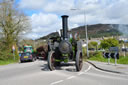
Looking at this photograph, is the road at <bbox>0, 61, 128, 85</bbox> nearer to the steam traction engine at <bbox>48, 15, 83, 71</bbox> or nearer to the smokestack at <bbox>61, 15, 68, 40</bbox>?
the steam traction engine at <bbox>48, 15, 83, 71</bbox>

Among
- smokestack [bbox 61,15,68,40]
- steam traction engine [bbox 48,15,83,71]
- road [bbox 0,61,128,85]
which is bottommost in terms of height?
road [bbox 0,61,128,85]

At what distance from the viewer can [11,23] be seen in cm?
3234

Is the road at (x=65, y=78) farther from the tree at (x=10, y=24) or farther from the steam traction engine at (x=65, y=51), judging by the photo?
the tree at (x=10, y=24)

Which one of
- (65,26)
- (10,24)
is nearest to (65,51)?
(65,26)

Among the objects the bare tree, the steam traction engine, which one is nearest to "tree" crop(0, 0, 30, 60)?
the bare tree

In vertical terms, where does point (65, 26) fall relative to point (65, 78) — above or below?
above

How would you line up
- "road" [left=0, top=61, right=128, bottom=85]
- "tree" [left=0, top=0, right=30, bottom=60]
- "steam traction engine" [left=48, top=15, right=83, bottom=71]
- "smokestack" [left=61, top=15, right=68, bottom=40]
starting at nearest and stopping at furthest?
1. "road" [left=0, top=61, right=128, bottom=85]
2. "steam traction engine" [left=48, top=15, right=83, bottom=71]
3. "smokestack" [left=61, top=15, right=68, bottom=40]
4. "tree" [left=0, top=0, right=30, bottom=60]

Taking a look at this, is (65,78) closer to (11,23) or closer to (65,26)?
(65,26)

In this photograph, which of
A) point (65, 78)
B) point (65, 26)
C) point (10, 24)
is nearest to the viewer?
point (65, 78)

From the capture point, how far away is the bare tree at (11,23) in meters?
31.4

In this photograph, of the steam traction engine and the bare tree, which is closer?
the steam traction engine

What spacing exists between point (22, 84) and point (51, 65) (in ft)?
12.8

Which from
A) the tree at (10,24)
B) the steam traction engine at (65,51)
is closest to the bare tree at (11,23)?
the tree at (10,24)

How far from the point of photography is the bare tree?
31.4m
